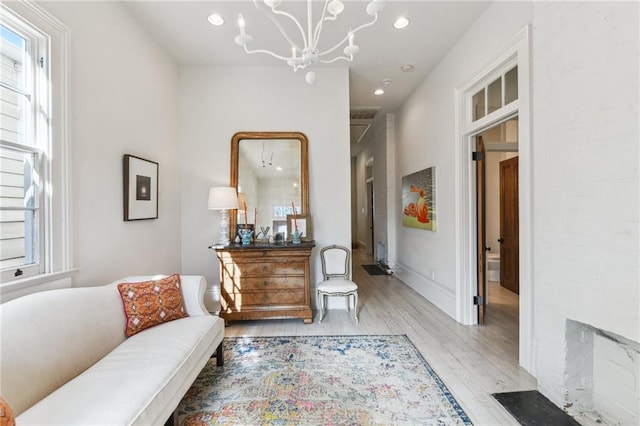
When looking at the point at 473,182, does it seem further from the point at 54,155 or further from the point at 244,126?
the point at 54,155

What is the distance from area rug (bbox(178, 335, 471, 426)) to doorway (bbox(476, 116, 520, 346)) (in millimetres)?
1292

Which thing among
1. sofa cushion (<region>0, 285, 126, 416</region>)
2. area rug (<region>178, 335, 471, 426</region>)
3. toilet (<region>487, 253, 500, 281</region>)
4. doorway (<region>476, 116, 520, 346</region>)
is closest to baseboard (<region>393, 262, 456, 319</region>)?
doorway (<region>476, 116, 520, 346</region>)

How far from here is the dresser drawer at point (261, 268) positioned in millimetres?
3178

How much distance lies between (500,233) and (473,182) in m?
2.22

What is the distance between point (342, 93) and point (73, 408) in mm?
3710

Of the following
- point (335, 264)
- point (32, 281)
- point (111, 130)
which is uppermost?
point (111, 130)

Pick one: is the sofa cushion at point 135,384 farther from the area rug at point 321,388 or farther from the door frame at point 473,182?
the door frame at point 473,182

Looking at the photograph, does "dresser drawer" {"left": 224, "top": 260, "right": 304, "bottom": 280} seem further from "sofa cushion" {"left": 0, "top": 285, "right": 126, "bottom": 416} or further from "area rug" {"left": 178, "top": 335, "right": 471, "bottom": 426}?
"sofa cushion" {"left": 0, "top": 285, "right": 126, "bottom": 416}

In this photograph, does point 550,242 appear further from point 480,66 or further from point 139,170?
point 139,170

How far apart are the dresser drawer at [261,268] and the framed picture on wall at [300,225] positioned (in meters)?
0.44

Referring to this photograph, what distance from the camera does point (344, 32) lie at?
9.73ft

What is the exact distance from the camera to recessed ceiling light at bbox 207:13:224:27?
8.84ft

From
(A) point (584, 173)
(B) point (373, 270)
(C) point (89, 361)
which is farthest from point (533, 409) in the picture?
(B) point (373, 270)

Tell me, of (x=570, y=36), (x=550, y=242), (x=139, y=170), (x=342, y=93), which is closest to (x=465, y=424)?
(x=550, y=242)
